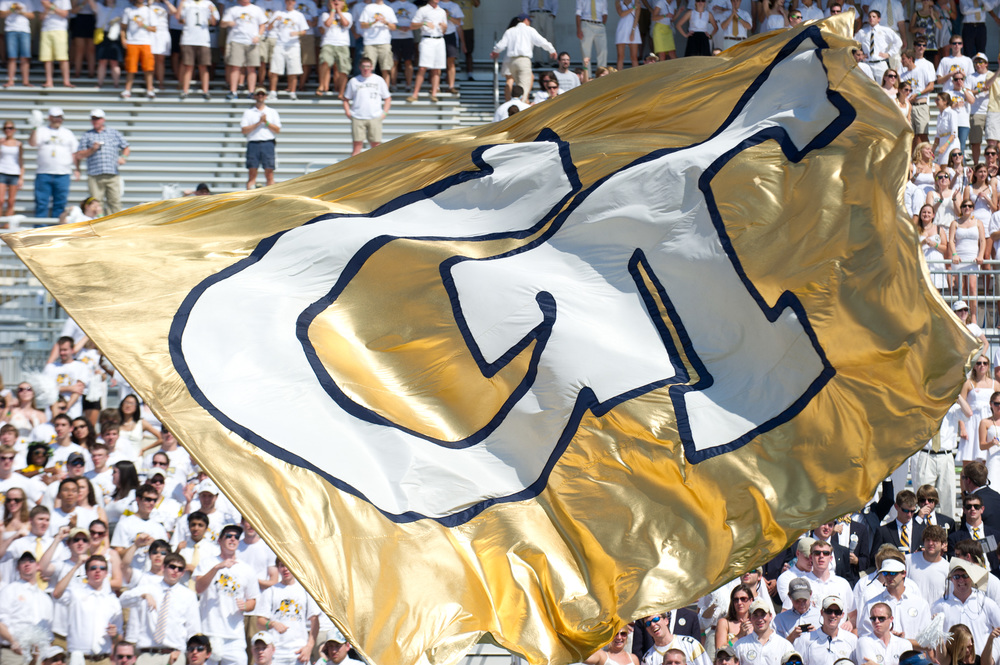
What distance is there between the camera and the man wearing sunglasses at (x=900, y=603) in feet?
30.7

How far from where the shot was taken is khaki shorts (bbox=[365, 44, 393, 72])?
17.0 m

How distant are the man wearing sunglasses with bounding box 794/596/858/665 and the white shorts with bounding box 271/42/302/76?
1099 cm

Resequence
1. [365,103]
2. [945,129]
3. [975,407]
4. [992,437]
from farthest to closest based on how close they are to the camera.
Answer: [945,129] → [365,103] → [975,407] → [992,437]

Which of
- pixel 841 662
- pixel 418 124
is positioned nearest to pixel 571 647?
pixel 841 662

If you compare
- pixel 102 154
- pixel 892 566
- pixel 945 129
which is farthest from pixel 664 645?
pixel 945 129

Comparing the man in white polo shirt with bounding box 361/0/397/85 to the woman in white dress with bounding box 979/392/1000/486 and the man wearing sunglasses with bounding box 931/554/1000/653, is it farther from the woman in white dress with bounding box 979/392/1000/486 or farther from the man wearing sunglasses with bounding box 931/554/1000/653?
the man wearing sunglasses with bounding box 931/554/1000/653

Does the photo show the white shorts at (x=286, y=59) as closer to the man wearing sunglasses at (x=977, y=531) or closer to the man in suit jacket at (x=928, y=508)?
the man in suit jacket at (x=928, y=508)

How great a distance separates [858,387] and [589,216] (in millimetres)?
1536

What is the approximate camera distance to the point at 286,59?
17156 millimetres

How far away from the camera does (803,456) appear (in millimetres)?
5586

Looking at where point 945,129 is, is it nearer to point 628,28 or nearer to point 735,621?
point 628,28

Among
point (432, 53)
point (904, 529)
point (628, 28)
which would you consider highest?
point (628, 28)

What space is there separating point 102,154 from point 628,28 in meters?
7.47

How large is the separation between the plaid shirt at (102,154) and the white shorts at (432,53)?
4.48m
